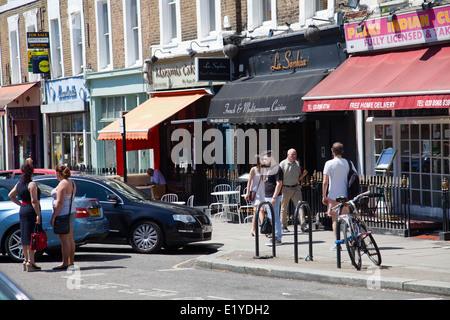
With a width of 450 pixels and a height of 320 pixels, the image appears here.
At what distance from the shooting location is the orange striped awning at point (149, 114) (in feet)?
70.0

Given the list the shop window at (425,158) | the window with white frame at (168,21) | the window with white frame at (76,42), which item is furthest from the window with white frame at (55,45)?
the shop window at (425,158)

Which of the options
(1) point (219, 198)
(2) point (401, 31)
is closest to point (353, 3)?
(2) point (401, 31)

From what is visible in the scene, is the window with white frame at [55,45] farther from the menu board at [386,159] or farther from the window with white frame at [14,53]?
the menu board at [386,159]

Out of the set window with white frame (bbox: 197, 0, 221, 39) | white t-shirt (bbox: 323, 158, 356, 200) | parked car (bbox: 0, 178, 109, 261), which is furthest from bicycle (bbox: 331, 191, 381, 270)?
window with white frame (bbox: 197, 0, 221, 39)

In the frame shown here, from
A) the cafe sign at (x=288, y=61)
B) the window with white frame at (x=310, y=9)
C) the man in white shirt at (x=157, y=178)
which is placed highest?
the window with white frame at (x=310, y=9)

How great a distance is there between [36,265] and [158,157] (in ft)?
41.6

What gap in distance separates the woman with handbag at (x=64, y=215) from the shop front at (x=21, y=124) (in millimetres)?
21729

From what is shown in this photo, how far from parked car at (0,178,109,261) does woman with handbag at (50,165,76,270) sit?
3.19 feet

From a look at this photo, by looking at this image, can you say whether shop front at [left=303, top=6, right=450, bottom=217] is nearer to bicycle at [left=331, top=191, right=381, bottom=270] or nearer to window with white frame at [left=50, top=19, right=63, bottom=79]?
bicycle at [left=331, top=191, right=381, bottom=270]

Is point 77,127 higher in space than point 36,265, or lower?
higher

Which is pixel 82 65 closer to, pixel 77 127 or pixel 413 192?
pixel 77 127
